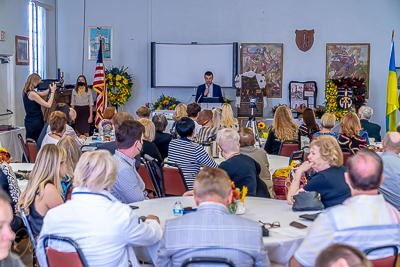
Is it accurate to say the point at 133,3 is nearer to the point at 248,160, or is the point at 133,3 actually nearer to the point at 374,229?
the point at 248,160

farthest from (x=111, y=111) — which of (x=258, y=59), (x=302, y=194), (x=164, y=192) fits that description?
(x=258, y=59)

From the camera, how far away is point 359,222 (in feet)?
7.73

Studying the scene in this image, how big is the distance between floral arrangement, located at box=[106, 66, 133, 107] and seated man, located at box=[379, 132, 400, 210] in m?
7.78

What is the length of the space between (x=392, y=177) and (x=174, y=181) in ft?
6.29

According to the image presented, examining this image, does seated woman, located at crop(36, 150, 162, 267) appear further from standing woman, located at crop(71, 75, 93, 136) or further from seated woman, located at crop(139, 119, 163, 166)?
standing woman, located at crop(71, 75, 93, 136)

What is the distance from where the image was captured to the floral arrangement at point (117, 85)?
36.6 ft

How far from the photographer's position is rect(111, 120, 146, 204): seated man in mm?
3666

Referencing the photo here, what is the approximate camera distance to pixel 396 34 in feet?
37.4

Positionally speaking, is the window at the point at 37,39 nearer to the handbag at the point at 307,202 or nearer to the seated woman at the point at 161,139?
the seated woman at the point at 161,139

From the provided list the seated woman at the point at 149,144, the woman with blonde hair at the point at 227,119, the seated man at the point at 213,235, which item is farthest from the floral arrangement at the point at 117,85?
the seated man at the point at 213,235

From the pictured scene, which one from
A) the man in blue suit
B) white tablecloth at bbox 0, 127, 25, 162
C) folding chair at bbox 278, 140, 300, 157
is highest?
Answer: the man in blue suit

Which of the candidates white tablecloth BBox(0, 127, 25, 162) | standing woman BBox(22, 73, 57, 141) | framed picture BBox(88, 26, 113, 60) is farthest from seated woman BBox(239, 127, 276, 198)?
framed picture BBox(88, 26, 113, 60)

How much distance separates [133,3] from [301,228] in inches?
379

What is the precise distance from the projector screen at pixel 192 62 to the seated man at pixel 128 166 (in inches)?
302
